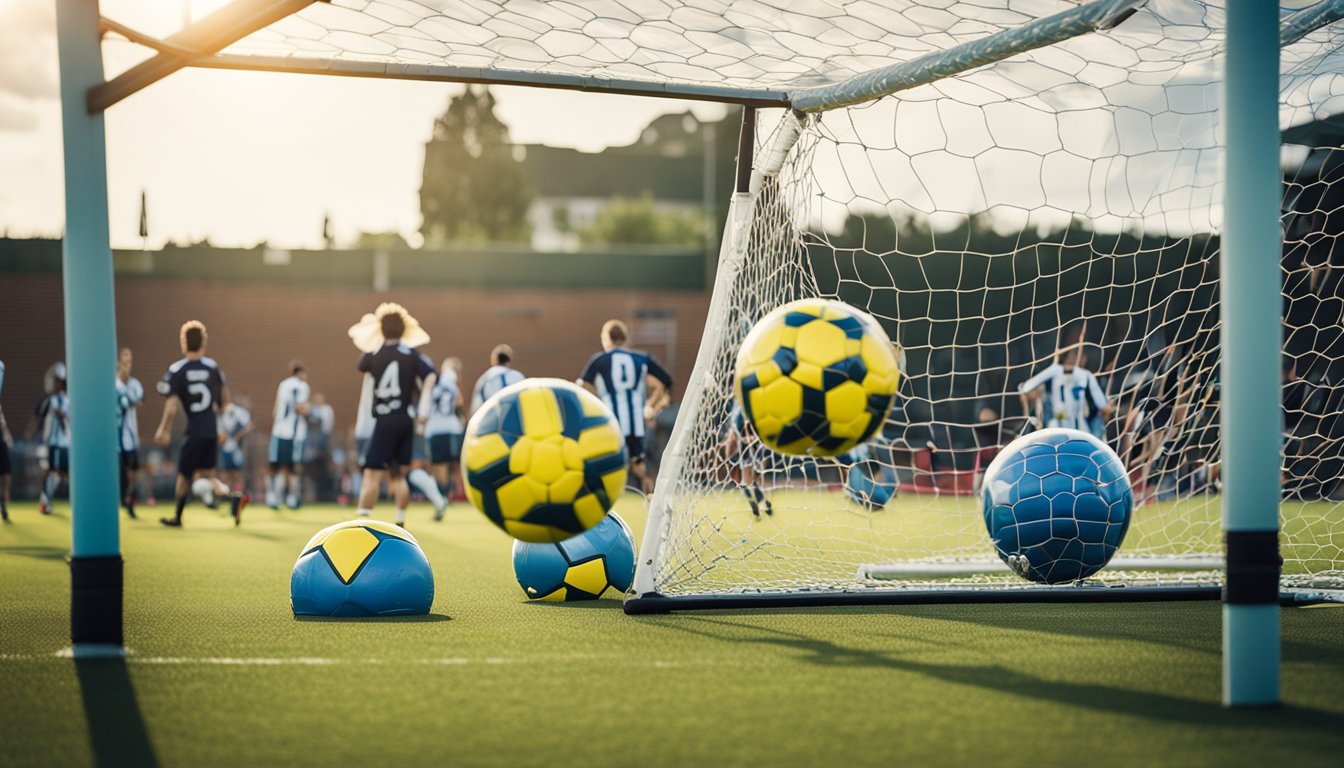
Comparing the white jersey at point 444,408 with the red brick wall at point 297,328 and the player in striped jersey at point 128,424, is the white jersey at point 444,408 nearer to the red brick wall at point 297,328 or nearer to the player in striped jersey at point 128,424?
the player in striped jersey at point 128,424

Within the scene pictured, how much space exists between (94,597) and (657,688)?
2333mm

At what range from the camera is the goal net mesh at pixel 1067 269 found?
682 cm

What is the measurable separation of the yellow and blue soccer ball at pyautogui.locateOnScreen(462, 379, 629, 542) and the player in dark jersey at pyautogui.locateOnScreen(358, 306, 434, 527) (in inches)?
261

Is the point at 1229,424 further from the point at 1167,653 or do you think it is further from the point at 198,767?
the point at 198,767

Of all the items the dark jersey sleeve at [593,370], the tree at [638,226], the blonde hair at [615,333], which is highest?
the tree at [638,226]

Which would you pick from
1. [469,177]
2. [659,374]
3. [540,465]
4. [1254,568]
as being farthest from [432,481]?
[469,177]

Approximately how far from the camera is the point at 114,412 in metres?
5.22

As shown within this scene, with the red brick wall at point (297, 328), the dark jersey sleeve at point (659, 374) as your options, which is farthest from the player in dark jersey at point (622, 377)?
the red brick wall at point (297, 328)

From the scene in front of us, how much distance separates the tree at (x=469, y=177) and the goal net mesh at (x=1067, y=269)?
178 ft

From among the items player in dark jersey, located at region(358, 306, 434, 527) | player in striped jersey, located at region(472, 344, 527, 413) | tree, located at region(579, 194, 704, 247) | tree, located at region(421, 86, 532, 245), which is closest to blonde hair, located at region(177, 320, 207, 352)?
player in dark jersey, located at region(358, 306, 434, 527)

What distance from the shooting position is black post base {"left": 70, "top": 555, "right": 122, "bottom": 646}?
513 centimetres

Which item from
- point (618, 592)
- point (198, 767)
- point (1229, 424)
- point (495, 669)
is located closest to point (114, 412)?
point (495, 669)

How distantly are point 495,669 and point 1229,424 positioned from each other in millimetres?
2655

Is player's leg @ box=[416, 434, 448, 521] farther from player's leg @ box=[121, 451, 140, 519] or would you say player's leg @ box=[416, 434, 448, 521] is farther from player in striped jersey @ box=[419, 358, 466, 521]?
player's leg @ box=[121, 451, 140, 519]
